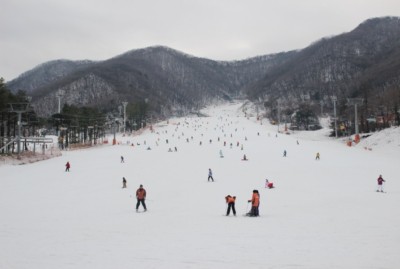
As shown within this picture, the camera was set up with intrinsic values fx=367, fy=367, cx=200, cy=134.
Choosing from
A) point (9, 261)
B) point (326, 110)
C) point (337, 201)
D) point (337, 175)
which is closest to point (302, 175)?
point (337, 175)

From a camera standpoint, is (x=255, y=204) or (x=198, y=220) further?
(x=255, y=204)

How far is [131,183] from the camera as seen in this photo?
92.3 feet

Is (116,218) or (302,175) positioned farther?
(302,175)

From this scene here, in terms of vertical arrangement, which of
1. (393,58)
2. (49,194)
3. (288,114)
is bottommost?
(49,194)

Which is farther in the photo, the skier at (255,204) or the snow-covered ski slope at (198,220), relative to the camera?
the skier at (255,204)

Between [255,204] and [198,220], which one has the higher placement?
[255,204]

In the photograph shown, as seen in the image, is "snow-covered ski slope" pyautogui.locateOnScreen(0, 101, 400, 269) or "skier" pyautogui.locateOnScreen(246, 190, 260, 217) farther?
"skier" pyautogui.locateOnScreen(246, 190, 260, 217)

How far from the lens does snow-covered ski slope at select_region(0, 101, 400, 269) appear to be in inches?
360

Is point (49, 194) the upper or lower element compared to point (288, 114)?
lower

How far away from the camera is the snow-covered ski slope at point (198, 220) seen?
30.0 feet

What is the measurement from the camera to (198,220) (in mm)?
14727

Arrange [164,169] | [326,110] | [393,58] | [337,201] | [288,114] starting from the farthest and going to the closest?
[393,58] → [326,110] → [288,114] → [164,169] → [337,201]

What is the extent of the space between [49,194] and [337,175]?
2206cm

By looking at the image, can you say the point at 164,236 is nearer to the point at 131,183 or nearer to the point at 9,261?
the point at 9,261
